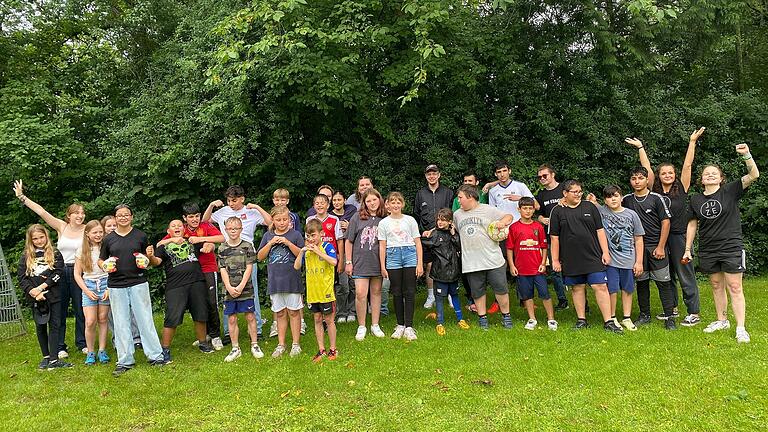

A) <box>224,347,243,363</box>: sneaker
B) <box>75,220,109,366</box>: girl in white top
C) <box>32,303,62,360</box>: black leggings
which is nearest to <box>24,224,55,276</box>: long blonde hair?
<box>75,220,109,366</box>: girl in white top

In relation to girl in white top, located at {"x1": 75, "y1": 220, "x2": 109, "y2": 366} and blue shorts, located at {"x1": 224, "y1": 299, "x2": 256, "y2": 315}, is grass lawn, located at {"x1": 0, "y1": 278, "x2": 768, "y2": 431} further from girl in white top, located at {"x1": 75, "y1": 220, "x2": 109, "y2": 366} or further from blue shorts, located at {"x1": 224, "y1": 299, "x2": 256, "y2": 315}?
blue shorts, located at {"x1": 224, "y1": 299, "x2": 256, "y2": 315}

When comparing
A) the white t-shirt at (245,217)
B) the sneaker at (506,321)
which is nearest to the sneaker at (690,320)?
the sneaker at (506,321)

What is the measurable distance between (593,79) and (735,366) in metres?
6.44

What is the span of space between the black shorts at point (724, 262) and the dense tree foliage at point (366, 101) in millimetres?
4367

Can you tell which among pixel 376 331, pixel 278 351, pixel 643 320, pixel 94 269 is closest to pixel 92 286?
pixel 94 269

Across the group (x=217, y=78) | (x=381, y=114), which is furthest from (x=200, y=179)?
(x=381, y=114)

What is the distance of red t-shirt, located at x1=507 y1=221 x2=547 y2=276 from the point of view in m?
6.30

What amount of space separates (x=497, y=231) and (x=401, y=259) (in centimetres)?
126

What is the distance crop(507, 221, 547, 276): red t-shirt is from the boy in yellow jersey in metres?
2.42

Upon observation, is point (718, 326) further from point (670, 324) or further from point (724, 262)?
point (724, 262)

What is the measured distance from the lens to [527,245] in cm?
632

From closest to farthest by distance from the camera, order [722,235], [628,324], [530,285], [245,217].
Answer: [722,235], [628,324], [530,285], [245,217]

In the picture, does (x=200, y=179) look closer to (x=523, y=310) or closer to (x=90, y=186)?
(x=90, y=186)

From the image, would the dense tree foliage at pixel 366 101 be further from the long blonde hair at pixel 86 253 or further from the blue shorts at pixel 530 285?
the blue shorts at pixel 530 285
